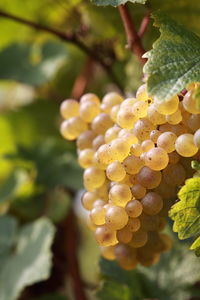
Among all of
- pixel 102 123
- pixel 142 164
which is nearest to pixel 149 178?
pixel 142 164

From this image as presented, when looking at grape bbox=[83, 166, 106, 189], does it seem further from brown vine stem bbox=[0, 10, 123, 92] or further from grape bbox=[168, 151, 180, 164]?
brown vine stem bbox=[0, 10, 123, 92]

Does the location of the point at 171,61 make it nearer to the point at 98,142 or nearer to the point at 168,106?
the point at 168,106

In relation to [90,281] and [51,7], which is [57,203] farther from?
[51,7]

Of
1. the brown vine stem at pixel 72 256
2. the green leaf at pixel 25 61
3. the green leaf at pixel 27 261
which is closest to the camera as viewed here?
the green leaf at pixel 27 261

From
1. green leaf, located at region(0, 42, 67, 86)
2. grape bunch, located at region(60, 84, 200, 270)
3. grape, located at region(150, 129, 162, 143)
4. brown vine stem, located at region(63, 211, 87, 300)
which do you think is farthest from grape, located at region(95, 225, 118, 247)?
green leaf, located at region(0, 42, 67, 86)

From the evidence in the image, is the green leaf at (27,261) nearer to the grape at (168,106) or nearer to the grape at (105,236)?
the grape at (105,236)

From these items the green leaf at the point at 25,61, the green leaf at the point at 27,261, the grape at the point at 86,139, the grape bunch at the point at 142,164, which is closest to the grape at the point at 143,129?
the grape bunch at the point at 142,164

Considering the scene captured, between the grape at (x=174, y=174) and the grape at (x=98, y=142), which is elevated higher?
the grape at (x=98, y=142)
